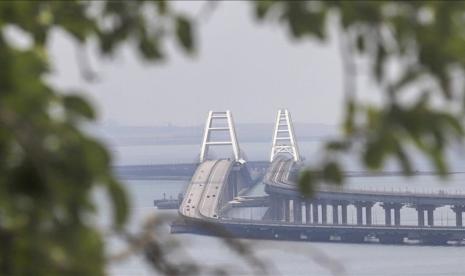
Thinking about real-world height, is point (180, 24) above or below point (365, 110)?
above

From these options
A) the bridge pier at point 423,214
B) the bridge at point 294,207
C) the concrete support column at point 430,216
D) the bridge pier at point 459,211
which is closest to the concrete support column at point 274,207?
the bridge at point 294,207

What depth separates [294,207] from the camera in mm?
46312

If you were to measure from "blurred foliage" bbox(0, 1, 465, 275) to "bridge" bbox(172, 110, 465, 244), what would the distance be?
28156 mm

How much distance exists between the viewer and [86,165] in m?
1.53

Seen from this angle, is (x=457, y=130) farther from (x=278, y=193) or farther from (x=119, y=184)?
(x=278, y=193)

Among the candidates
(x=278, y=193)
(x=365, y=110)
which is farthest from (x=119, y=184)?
(x=278, y=193)

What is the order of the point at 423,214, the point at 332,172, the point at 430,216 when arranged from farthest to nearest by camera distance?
the point at 423,214 < the point at 430,216 < the point at 332,172

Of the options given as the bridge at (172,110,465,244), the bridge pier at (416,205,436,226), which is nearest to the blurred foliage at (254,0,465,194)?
the bridge at (172,110,465,244)

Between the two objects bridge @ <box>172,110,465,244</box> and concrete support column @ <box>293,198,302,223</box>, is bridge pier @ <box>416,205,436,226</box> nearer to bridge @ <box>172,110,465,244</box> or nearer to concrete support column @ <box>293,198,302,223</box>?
bridge @ <box>172,110,465,244</box>

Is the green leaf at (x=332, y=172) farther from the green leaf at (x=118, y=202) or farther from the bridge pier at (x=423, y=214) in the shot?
the bridge pier at (x=423, y=214)

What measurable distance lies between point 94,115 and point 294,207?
44744 millimetres

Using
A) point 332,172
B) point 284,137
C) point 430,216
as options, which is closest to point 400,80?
point 332,172

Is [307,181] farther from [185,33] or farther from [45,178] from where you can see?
[45,178]

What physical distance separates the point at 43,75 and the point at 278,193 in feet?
143
